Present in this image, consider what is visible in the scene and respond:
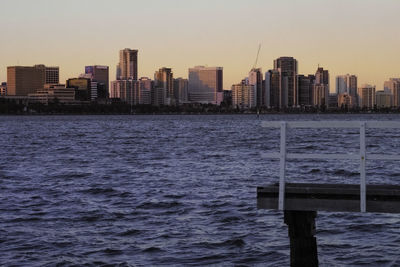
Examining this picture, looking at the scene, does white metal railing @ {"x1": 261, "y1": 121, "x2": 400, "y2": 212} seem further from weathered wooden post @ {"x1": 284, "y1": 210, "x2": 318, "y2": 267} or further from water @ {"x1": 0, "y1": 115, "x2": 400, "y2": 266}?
water @ {"x1": 0, "y1": 115, "x2": 400, "y2": 266}

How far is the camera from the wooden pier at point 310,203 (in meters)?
13.4

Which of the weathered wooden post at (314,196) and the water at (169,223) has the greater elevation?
the weathered wooden post at (314,196)

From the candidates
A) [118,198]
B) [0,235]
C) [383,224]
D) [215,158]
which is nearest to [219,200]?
[118,198]

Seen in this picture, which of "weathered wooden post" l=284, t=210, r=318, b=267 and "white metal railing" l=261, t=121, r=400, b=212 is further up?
"white metal railing" l=261, t=121, r=400, b=212

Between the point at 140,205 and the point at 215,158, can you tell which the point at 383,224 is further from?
the point at 215,158

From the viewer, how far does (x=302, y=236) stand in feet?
47.0

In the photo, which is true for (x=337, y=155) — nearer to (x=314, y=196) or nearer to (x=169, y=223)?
(x=314, y=196)

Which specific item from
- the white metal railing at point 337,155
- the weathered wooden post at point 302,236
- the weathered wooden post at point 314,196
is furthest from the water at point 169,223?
the white metal railing at point 337,155

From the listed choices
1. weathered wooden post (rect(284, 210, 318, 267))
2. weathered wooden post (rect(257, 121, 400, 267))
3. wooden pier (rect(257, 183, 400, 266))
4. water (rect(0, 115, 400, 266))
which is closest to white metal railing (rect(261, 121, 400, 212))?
weathered wooden post (rect(257, 121, 400, 267))

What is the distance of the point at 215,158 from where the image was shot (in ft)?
190

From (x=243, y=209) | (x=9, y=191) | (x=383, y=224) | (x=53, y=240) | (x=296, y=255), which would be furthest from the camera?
(x=9, y=191)

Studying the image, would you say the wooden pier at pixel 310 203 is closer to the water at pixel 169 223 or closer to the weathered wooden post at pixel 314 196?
the weathered wooden post at pixel 314 196

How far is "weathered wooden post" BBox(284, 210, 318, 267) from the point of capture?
14281mm

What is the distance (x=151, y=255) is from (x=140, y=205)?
9447 millimetres
